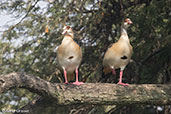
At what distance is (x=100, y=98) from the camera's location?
3.79 m

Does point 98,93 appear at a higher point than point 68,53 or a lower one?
lower

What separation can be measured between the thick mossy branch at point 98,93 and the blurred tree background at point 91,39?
925mm

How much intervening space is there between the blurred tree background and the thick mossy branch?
0.92 metres

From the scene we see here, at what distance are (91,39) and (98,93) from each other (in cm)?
238

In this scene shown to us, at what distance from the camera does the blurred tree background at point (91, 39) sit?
5.14 meters

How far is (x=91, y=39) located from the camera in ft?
19.7

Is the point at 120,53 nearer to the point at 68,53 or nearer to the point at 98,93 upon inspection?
the point at 68,53

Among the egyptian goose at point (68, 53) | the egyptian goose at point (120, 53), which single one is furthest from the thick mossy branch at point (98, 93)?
the egyptian goose at point (120, 53)

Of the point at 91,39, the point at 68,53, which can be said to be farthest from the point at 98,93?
the point at 91,39

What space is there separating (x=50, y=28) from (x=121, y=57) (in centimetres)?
141

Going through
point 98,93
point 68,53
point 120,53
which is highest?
point 68,53

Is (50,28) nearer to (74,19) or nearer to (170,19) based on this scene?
(74,19)

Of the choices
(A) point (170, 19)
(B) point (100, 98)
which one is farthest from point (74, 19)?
(B) point (100, 98)

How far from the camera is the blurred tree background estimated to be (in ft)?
16.9
